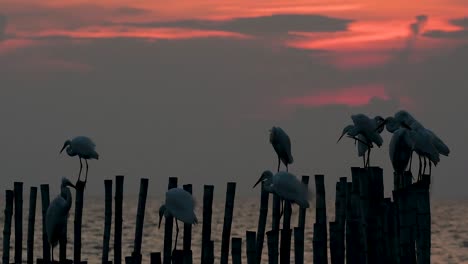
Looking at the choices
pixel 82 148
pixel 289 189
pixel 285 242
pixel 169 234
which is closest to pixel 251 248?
pixel 285 242

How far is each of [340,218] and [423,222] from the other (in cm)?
457

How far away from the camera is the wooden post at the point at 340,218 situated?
1708 cm

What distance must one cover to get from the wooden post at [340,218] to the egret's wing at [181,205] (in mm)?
2345

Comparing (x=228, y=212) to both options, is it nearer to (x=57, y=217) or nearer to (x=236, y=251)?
(x=57, y=217)

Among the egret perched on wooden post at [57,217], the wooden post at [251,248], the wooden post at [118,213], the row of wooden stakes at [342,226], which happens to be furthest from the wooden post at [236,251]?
the wooden post at [118,213]

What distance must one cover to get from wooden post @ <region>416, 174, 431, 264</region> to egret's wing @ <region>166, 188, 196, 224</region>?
194 inches

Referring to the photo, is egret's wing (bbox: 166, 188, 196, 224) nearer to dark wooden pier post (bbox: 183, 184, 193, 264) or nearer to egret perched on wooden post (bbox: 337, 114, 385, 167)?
dark wooden pier post (bbox: 183, 184, 193, 264)

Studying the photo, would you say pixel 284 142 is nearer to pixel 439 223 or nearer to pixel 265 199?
pixel 265 199

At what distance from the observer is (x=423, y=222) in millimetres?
13930

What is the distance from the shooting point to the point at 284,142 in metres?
21.5

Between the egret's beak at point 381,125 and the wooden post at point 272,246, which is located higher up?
the egret's beak at point 381,125

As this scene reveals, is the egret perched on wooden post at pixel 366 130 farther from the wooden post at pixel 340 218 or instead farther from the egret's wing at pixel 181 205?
the egret's wing at pixel 181 205

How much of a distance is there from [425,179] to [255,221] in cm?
Result: 8710

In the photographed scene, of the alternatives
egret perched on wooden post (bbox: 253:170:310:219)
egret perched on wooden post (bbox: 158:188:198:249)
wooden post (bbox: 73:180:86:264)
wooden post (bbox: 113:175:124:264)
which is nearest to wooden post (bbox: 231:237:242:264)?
egret perched on wooden post (bbox: 253:170:310:219)
